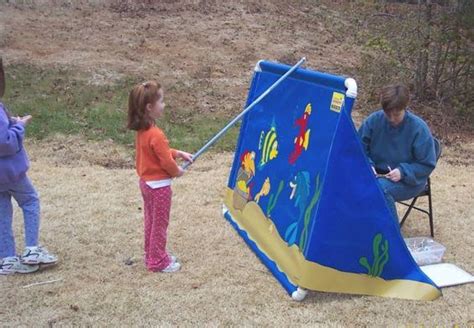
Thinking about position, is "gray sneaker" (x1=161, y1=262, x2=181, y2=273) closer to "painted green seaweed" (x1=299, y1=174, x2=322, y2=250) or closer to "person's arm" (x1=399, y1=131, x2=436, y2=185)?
"painted green seaweed" (x1=299, y1=174, x2=322, y2=250)

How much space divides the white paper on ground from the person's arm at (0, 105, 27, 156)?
104 inches

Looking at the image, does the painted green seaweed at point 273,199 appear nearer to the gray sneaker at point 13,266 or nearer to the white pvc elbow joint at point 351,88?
the white pvc elbow joint at point 351,88

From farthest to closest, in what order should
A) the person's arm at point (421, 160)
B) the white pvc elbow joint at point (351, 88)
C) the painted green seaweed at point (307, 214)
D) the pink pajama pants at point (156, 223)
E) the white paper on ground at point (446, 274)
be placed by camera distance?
the person's arm at point (421, 160)
the white paper on ground at point (446, 274)
the pink pajama pants at point (156, 223)
the painted green seaweed at point (307, 214)
the white pvc elbow joint at point (351, 88)

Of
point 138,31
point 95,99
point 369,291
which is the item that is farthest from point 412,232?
point 138,31

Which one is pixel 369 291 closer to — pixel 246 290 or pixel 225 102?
pixel 246 290

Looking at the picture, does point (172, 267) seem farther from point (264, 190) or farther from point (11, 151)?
point (11, 151)

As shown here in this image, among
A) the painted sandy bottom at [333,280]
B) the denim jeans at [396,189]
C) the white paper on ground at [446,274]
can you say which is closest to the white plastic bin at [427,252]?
the white paper on ground at [446,274]

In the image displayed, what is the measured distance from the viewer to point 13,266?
3637 mm

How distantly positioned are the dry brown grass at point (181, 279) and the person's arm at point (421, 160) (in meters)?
0.68

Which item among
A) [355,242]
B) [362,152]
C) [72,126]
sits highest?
[362,152]

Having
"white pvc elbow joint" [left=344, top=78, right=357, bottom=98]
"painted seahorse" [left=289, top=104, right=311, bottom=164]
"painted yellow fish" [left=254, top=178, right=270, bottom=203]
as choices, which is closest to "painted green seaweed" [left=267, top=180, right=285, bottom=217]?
"painted yellow fish" [left=254, top=178, right=270, bottom=203]

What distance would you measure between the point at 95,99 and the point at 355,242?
5.61 m

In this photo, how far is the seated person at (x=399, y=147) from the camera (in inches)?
151

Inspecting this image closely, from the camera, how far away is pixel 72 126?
7219 mm
